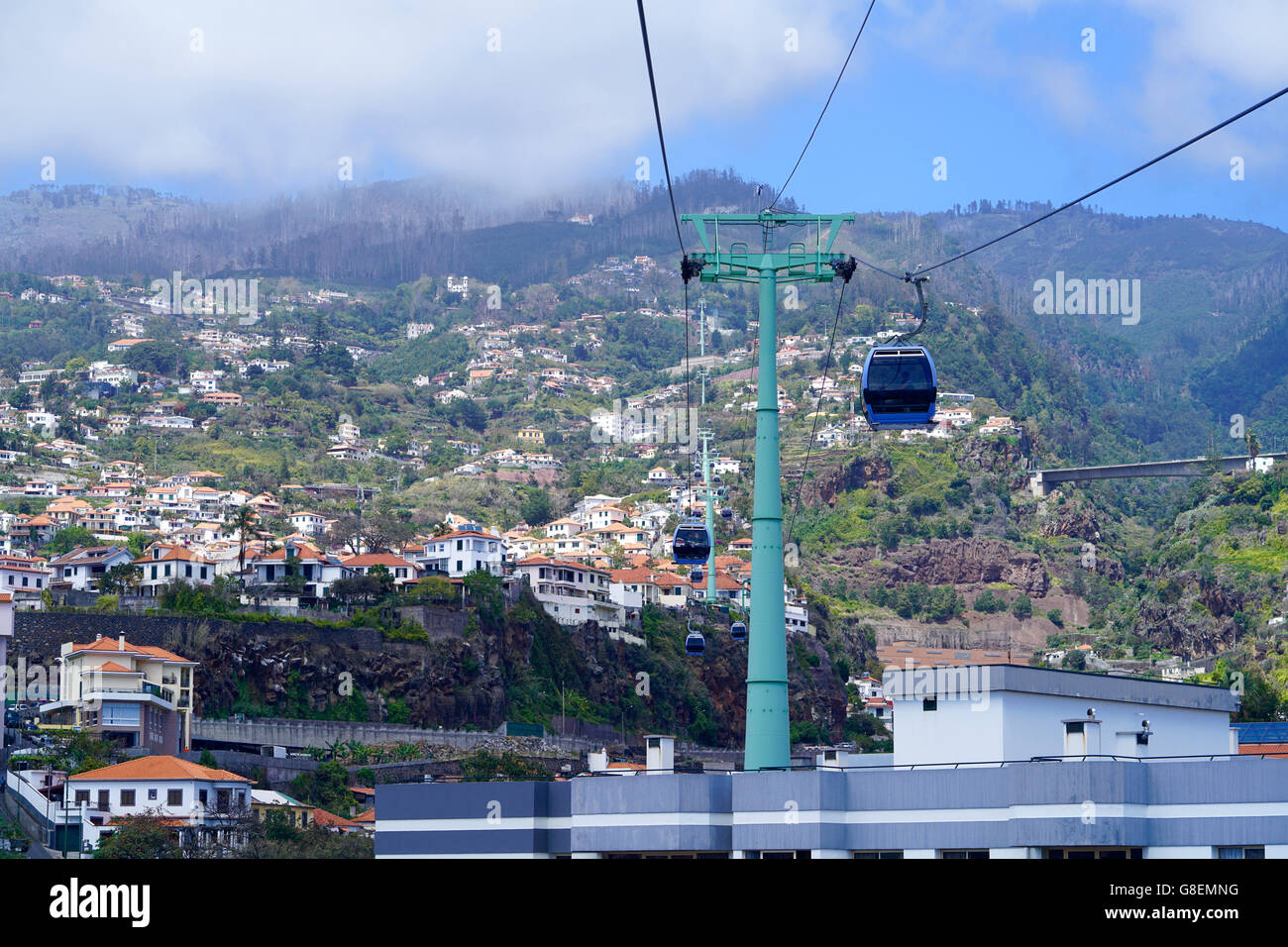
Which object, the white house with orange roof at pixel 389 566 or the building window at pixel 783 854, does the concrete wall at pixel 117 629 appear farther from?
the building window at pixel 783 854

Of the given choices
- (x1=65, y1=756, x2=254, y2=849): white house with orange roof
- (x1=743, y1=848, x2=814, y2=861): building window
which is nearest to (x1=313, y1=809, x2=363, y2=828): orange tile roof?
(x1=65, y1=756, x2=254, y2=849): white house with orange roof

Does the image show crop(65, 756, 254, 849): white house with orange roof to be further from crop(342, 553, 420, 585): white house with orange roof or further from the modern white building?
crop(342, 553, 420, 585): white house with orange roof

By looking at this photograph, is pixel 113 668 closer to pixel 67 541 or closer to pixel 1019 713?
pixel 1019 713

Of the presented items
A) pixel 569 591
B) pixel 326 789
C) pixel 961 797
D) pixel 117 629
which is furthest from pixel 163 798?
pixel 569 591

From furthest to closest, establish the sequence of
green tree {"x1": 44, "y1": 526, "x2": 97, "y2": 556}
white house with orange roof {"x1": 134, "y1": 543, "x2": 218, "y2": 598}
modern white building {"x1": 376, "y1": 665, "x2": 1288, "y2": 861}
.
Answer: green tree {"x1": 44, "y1": 526, "x2": 97, "y2": 556}, white house with orange roof {"x1": 134, "y1": 543, "x2": 218, "y2": 598}, modern white building {"x1": 376, "y1": 665, "x2": 1288, "y2": 861}

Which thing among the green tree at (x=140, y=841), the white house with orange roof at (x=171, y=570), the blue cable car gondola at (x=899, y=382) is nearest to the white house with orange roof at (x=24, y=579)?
the white house with orange roof at (x=171, y=570)
